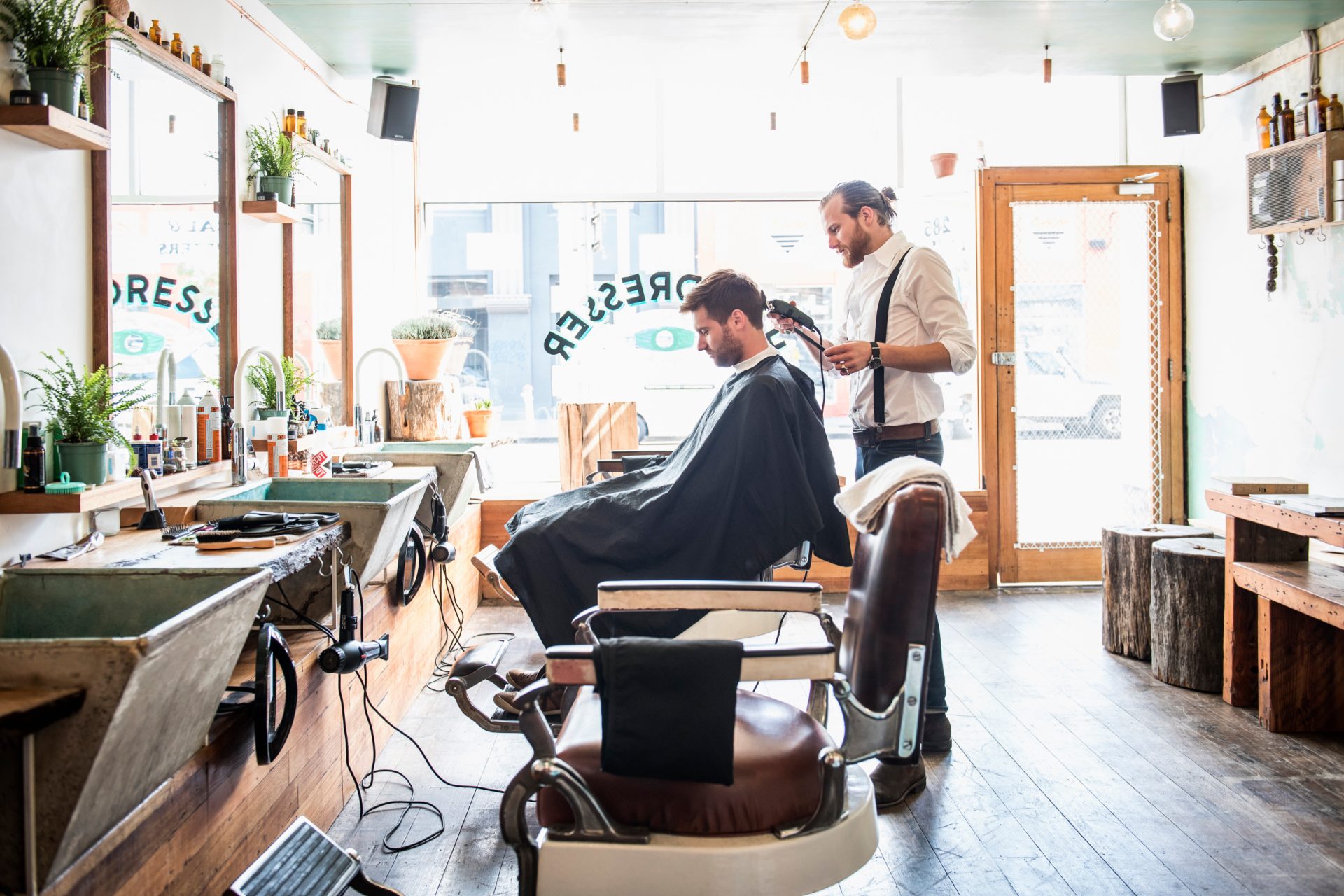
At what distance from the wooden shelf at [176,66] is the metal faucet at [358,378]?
1409 mm

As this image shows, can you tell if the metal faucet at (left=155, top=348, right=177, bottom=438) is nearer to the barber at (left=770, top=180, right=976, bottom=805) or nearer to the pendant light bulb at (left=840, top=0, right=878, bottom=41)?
the barber at (left=770, top=180, right=976, bottom=805)

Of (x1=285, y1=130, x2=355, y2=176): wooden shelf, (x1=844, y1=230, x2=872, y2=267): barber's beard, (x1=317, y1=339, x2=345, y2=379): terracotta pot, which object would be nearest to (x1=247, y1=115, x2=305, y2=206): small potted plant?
(x1=285, y1=130, x2=355, y2=176): wooden shelf

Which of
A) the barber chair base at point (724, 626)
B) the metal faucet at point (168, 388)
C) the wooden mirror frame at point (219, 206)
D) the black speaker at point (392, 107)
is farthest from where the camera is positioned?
the black speaker at point (392, 107)

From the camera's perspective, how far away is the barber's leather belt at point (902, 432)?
2.79m

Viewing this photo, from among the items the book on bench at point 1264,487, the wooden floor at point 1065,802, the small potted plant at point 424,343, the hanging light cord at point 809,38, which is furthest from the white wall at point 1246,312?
the small potted plant at point 424,343

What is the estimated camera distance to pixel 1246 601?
320 cm

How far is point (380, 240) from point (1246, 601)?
385cm

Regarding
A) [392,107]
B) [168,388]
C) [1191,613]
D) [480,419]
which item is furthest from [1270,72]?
[168,388]

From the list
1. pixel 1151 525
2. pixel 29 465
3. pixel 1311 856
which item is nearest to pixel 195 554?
pixel 29 465

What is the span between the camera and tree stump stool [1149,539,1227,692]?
335 cm

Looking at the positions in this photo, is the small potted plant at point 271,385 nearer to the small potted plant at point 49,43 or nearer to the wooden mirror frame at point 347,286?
the wooden mirror frame at point 347,286

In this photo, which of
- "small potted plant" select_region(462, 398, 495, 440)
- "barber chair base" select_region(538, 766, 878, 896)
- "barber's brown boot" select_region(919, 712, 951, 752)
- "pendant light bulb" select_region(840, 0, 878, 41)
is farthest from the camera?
"small potted plant" select_region(462, 398, 495, 440)

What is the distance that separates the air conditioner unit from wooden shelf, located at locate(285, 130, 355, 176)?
150 inches

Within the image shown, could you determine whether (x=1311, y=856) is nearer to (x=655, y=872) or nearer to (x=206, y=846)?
(x=655, y=872)
